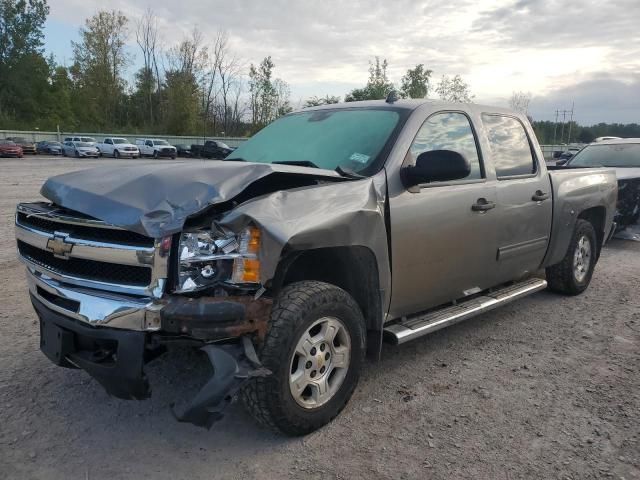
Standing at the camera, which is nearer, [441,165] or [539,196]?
[441,165]

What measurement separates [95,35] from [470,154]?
71.5 metres

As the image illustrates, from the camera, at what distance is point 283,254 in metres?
2.67

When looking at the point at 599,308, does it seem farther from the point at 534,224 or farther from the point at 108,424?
the point at 108,424

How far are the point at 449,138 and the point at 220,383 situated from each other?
2561mm

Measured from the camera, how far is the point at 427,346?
14.1 ft

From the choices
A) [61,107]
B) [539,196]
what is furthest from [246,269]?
[61,107]

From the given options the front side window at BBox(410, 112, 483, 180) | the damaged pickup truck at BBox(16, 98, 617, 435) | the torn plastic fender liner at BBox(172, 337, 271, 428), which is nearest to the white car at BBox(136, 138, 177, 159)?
the damaged pickup truck at BBox(16, 98, 617, 435)

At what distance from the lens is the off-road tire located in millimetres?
5574

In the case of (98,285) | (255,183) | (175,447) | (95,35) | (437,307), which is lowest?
(175,447)

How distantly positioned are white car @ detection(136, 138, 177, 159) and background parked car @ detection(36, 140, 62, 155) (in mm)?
6482

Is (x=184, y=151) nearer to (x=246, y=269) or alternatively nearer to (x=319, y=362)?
(x=319, y=362)

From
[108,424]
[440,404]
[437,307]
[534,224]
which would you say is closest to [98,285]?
[108,424]

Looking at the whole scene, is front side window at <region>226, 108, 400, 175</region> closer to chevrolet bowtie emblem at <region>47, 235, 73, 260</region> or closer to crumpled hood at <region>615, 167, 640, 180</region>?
chevrolet bowtie emblem at <region>47, 235, 73, 260</region>

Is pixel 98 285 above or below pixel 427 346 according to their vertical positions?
above
